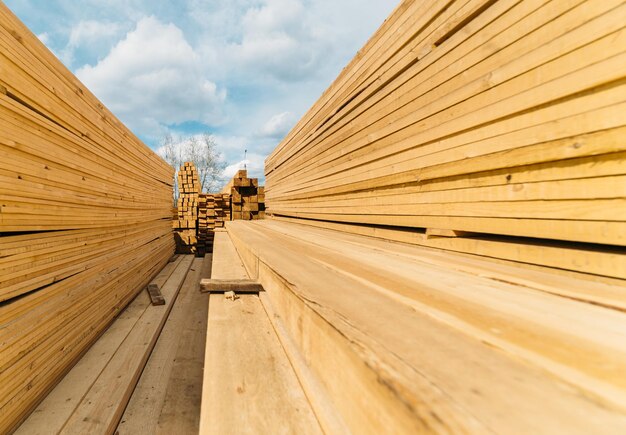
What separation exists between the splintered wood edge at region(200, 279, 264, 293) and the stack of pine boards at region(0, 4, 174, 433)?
139cm

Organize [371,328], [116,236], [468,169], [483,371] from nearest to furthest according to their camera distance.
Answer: [483,371] → [371,328] → [468,169] → [116,236]

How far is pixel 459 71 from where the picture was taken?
2.07 meters

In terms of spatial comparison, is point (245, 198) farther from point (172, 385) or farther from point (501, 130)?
point (501, 130)

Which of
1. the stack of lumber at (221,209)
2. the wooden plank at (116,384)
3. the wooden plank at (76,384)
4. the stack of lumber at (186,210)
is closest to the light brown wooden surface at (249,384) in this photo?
the wooden plank at (116,384)

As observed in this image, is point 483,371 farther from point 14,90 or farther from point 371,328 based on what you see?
point 14,90

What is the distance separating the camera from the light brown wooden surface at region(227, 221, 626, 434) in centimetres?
46

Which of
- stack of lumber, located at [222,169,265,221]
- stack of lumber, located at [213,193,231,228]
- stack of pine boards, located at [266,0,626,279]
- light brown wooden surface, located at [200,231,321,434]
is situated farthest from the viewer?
stack of lumber, located at [213,193,231,228]

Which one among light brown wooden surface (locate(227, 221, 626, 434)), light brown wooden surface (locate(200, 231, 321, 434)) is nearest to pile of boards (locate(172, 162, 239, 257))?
light brown wooden surface (locate(200, 231, 321, 434))

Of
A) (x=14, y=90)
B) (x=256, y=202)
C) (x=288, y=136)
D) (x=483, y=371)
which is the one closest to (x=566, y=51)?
(x=483, y=371)

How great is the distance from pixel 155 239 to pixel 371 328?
7.46m

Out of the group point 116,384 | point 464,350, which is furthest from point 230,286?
point 464,350

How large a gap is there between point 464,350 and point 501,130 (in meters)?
1.54

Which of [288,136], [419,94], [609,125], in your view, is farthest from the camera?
[288,136]

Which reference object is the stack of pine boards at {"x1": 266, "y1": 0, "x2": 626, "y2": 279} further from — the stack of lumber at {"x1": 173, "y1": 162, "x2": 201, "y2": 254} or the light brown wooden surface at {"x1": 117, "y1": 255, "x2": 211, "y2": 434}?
the stack of lumber at {"x1": 173, "y1": 162, "x2": 201, "y2": 254}
